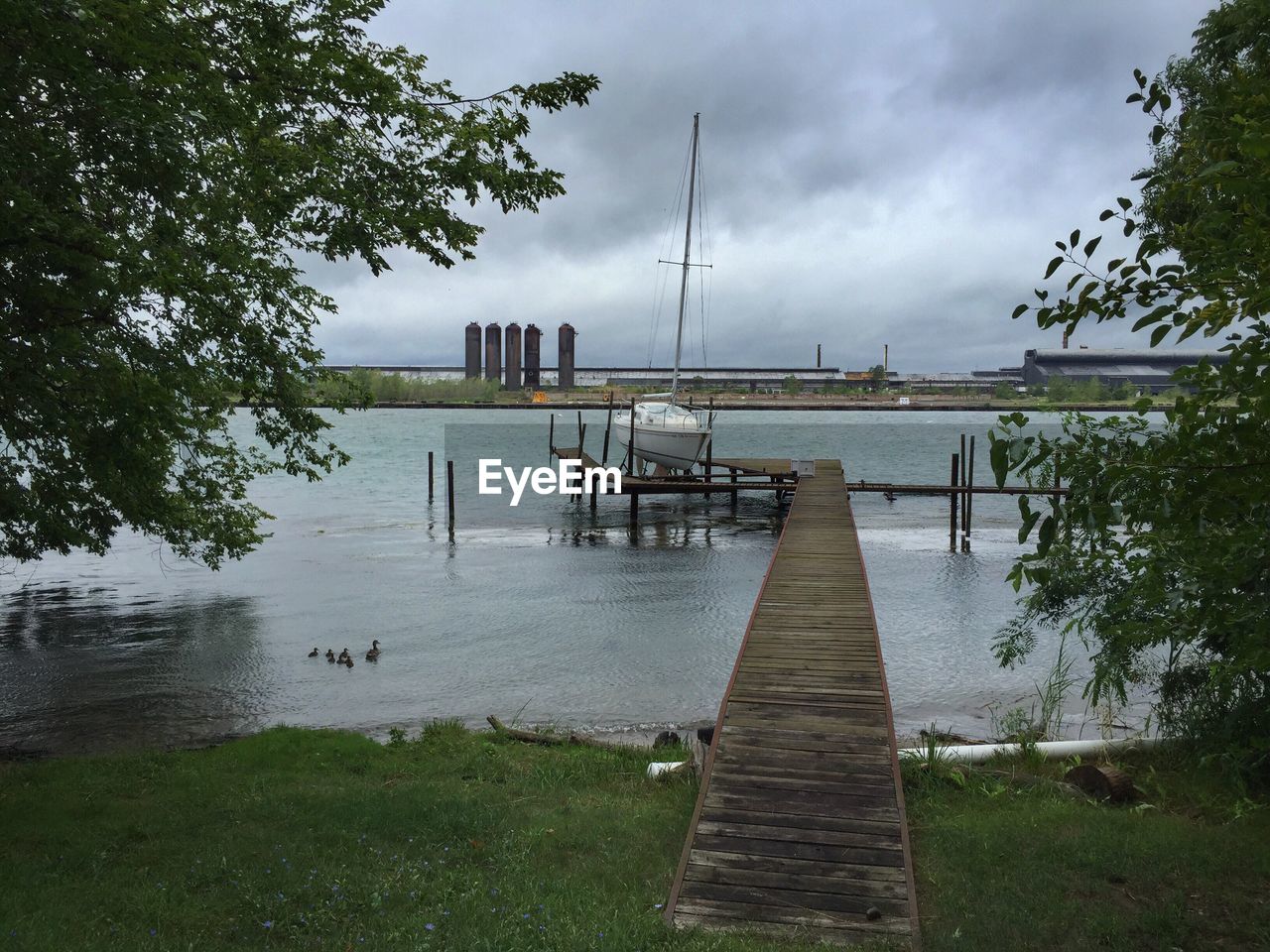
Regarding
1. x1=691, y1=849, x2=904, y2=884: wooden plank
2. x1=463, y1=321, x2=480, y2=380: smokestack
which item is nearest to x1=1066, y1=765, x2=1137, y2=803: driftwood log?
x1=691, y1=849, x2=904, y2=884: wooden plank

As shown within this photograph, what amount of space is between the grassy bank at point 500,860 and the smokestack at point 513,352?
174209 mm

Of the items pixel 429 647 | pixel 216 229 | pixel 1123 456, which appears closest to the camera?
pixel 1123 456

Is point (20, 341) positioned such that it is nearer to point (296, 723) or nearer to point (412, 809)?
point (412, 809)

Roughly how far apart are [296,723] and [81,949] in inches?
332

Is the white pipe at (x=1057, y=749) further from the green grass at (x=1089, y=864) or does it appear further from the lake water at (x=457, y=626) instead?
the lake water at (x=457, y=626)

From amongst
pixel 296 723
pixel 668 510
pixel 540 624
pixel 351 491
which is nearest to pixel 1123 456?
pixel 296 723

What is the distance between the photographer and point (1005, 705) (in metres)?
13.8

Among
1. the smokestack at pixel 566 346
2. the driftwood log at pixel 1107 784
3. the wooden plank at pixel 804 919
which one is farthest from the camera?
the smokestack at pixel 566 346

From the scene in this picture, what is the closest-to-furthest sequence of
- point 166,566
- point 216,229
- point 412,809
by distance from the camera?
point 412,809 < point 216,229 < point 166,566

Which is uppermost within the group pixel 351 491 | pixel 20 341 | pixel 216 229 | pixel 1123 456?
pixel 216 229

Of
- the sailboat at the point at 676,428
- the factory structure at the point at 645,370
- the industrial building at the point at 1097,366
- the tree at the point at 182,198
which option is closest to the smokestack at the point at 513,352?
the factory structure at the point at 645,370

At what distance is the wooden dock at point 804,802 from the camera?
5.72 metres

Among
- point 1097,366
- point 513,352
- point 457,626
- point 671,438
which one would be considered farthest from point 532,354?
point 457,626

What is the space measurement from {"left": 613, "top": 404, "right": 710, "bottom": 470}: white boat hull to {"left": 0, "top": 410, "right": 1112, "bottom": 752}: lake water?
3.35 meters
